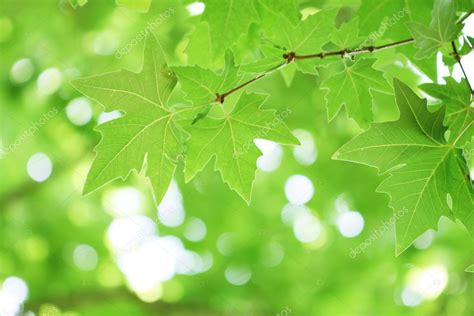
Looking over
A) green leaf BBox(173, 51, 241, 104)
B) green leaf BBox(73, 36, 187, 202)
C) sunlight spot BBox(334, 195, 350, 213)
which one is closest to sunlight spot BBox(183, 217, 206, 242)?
sunlight spot BBox(334, 195, 350, 213)

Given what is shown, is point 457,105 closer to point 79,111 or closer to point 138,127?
point 138,127

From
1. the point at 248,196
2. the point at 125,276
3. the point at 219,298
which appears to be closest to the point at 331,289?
the point at 219,298

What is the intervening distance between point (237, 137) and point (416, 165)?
0.64 metres

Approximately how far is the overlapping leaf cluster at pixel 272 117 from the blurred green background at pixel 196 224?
3.66 m

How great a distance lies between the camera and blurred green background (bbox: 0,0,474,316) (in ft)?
19.4
